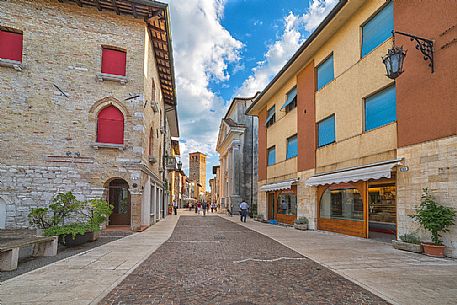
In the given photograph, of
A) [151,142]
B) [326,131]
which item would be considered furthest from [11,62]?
[326,131]

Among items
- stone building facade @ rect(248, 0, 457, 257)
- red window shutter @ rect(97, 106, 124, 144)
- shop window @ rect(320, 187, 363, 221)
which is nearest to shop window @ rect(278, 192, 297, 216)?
stone building facade @ rect(248, 0, 457, 257)

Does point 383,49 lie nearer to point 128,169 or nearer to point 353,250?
point 353,250

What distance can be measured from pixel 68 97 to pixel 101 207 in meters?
5.72

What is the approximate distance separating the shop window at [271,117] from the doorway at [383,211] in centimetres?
976

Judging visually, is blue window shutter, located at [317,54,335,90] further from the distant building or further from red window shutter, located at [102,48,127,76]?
the distant building

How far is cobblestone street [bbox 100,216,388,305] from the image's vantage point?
15.5 feet

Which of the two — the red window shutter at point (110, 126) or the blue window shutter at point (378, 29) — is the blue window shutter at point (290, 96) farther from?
the red window shutter at point (110, 126)

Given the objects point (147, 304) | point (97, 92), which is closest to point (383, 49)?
point (147, 304)

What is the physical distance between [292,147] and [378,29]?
8796 mm

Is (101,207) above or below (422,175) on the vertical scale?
below

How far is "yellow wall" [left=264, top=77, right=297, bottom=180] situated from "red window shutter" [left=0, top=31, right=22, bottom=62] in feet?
46.0

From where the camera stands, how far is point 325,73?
15.3m

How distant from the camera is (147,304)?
4.49m

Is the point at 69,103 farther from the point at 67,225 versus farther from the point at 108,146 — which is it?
the point at 67,225
